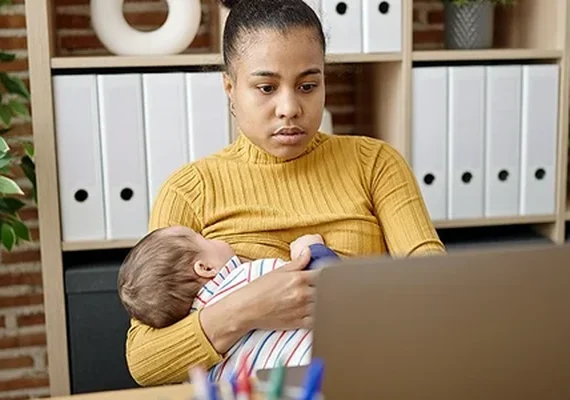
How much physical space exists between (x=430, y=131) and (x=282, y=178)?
887 millimetres

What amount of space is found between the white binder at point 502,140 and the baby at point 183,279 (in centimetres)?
114

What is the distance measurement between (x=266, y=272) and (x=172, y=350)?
19 cm

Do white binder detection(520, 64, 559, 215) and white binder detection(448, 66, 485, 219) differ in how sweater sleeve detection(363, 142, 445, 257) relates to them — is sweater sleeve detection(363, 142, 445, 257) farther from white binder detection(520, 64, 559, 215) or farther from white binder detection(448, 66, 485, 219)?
white binder detection(520, 64, 559, 215)

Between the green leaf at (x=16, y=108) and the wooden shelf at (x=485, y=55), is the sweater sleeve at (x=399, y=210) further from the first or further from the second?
the green leaf at (x=16, y=108)

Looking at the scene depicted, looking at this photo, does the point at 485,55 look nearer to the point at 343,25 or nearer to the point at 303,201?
the point at 343,25

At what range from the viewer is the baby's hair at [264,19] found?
1396 millimetres

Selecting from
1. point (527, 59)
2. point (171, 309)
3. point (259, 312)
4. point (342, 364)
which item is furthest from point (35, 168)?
point (342, 364)

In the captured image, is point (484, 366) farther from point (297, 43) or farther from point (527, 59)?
point (527, 59)

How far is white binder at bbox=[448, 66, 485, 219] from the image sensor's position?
2262mm

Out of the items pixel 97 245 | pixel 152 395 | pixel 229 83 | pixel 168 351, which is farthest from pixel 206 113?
pixel 152 395

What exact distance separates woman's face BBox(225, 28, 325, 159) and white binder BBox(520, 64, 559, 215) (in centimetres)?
109

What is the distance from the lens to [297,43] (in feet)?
4.51

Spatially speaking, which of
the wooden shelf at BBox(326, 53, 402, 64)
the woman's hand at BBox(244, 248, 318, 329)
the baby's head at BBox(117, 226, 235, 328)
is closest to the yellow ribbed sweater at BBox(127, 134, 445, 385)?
the baby's head at BBox(117, 226, 235, 328)

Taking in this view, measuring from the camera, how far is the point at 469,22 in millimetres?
2377
